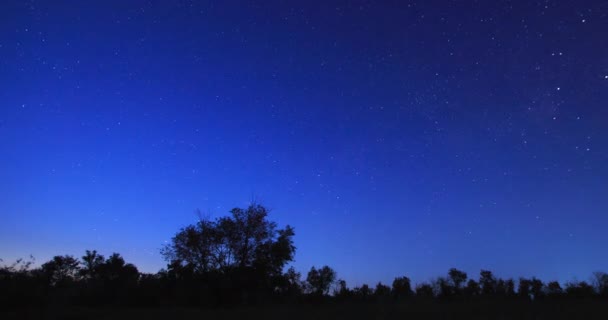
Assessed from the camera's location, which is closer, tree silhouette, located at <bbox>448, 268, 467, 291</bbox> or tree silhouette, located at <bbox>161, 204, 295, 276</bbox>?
tree silhouette, located at <bbox>161, 204, 295, 276</bbox>

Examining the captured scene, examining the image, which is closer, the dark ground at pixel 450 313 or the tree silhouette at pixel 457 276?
the dark ground at pixel 450 313

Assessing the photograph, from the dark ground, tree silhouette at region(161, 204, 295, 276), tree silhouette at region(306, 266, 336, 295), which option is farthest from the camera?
tree silhouette at region(306, 266, 336, 295)

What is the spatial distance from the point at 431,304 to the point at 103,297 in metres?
29.4

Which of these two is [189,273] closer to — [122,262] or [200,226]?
[200,226]

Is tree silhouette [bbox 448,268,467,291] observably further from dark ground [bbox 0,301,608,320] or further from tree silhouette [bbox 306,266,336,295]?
dark ground [bbox 0,301,608,320]

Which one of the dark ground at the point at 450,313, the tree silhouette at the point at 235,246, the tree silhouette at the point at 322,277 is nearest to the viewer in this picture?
the dark ground at the point at 450,313

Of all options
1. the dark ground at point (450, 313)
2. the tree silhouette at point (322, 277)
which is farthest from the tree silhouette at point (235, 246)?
the tree silhouette at point (322, 277)

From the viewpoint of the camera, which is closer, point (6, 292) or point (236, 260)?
point (6, 292)

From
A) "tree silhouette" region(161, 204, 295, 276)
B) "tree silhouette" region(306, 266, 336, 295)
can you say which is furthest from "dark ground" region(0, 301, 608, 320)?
"tree silhouette" region(306, 266, 336, 295)

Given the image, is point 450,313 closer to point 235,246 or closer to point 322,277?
point 235,246

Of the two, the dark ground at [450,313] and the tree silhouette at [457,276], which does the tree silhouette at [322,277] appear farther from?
the dark ground at [450,313]

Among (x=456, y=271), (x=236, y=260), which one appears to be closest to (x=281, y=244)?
(x=236, y=260)

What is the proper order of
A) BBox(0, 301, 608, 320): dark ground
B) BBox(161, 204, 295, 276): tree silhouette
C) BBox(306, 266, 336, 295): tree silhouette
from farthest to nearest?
1. BBox(306, 266, 336, 295): tree silhouette
2. BBox(161, 204, 295, 276): tree silhouette
3. BBox(0, 301, 608, 320): dark ground

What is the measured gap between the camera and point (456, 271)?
88.4 meters
